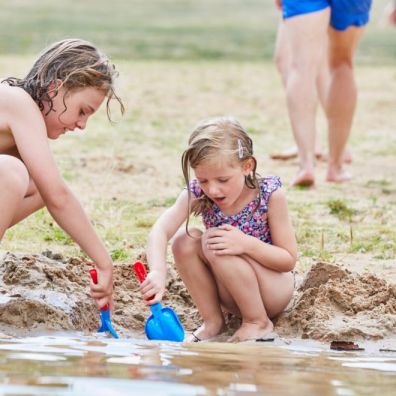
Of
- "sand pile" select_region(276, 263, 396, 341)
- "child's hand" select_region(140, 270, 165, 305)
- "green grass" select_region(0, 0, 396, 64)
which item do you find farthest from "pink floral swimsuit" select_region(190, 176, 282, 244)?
"green grass" select_region(0, 0, 396, 64)

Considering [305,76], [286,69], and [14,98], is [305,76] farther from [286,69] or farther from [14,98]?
[14,98]

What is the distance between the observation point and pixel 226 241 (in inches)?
183

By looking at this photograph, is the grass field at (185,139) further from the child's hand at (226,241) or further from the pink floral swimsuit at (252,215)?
the child's hand at (226,241)

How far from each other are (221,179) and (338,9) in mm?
3532

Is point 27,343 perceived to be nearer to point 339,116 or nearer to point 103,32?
point 339,116

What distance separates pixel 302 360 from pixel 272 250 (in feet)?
2.68

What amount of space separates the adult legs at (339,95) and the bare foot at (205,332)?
3.81 meters

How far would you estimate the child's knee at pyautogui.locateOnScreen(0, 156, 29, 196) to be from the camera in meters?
4.45

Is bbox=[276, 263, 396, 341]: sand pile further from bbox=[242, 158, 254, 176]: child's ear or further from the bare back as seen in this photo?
the bare back

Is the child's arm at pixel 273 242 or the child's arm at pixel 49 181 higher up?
the child's arm at pixel 49 181

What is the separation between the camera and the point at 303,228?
6.63 m

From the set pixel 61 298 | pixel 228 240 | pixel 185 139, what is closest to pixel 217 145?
pixel 228 240

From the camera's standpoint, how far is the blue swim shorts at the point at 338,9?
7699 millimetres

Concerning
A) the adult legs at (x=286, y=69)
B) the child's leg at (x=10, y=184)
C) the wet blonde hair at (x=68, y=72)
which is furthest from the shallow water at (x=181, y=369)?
the adult legs at (x=286, y=69)
